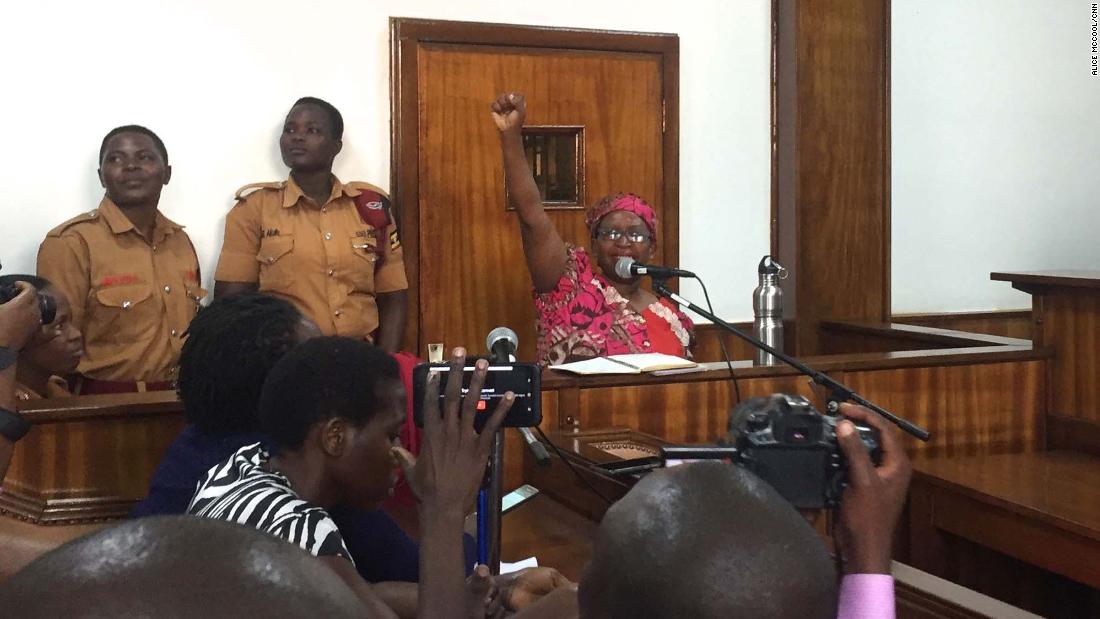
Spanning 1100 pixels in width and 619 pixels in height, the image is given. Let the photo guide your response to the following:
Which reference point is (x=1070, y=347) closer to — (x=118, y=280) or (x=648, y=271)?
(x=648, y=271)

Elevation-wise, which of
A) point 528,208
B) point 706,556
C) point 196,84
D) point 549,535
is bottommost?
point 549,535

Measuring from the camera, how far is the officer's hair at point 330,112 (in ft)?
12.1

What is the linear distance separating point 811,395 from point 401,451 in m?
1.79

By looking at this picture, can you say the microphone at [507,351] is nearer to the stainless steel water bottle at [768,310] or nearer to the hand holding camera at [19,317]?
the hand holding camera at [19,317]

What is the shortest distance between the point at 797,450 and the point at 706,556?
393 mm

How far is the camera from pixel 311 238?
3.65m

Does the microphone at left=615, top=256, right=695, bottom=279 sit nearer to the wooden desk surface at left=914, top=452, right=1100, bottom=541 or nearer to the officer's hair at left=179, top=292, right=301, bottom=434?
the officer's hair at left=179, top=292, right=301, bottom=434

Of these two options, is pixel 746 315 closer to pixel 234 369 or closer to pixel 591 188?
pixel 591 188

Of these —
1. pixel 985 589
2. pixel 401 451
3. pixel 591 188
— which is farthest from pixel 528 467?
pixel 591 188

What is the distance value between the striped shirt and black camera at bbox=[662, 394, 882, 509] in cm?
42

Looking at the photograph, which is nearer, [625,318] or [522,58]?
[625,318]

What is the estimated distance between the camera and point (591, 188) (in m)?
4.32

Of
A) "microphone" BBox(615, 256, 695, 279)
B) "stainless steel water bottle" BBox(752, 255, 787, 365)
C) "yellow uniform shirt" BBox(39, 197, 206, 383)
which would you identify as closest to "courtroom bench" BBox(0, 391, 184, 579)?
"microphone" BBox(615, 256, 695, 279)

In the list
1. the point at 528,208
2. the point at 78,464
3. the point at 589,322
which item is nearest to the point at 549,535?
the point at 78,464
